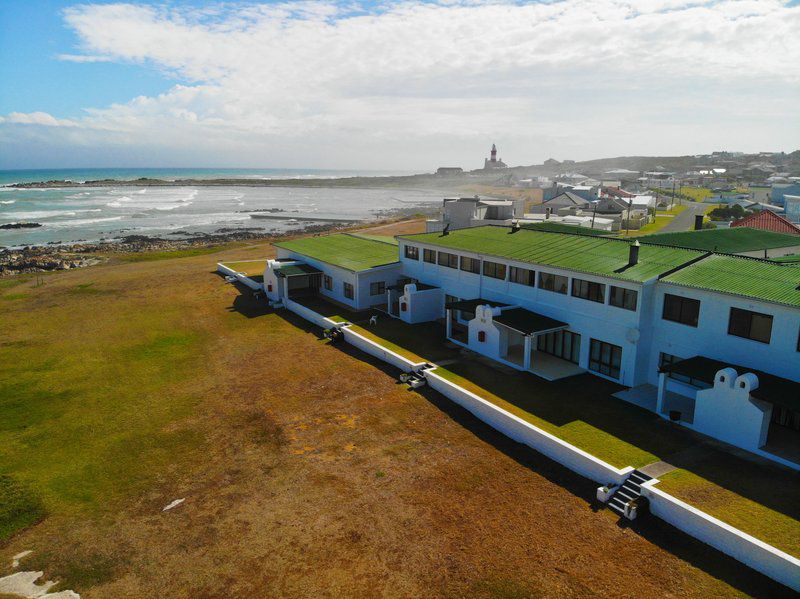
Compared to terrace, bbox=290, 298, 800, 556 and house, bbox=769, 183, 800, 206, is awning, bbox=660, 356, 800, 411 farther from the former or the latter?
house, bbox=769, 183, 800, 206

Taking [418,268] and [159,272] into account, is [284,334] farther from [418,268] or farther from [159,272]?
[159,272]

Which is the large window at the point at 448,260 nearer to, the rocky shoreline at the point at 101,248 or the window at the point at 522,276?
the window at the point at 522,276

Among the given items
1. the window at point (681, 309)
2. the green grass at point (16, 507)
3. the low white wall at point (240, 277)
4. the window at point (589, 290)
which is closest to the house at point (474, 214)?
the low white wall at point (240, 277)

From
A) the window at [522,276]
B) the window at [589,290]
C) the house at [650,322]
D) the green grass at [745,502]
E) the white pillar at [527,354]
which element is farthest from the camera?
the window at [522,276]

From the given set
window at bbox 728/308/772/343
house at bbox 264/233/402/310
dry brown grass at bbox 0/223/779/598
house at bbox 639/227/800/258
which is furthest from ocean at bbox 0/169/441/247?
window at bbox 728/308/772/343

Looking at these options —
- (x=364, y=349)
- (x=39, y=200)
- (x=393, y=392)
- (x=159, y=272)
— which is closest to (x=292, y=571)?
(x=393, y=392)
